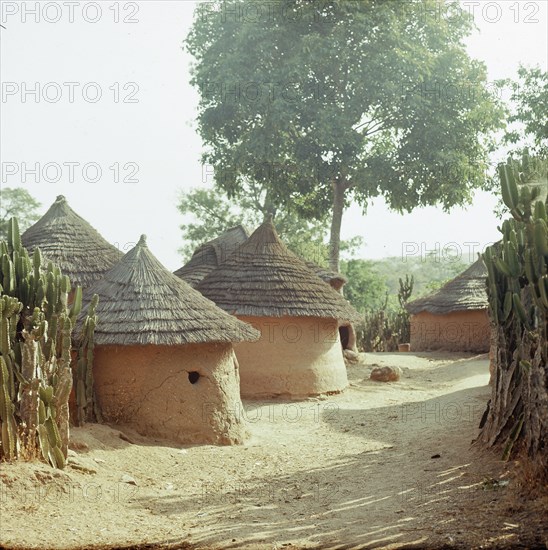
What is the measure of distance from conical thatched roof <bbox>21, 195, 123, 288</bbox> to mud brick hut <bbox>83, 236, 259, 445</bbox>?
16.9 feet

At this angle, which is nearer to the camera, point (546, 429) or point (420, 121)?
point (546, 429)

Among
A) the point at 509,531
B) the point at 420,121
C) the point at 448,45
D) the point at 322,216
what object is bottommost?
the point at 509,531

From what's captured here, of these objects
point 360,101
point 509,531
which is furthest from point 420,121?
point 509,531

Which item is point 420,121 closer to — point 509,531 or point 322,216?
point 322,216

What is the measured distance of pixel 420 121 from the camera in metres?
28.3

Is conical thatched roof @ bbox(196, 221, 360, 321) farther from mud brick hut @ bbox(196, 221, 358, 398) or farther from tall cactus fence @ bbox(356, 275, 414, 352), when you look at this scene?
tall cactus fence @ bbox(356, 275, 414, 352)

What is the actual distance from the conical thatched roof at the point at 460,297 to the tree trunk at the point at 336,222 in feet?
11.0

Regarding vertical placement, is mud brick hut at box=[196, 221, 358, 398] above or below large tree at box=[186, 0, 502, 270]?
below

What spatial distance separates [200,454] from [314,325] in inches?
233

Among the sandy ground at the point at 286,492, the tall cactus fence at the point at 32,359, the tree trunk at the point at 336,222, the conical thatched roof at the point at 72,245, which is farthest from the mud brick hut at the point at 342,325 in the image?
the tall cactus fence at the point at 32,359

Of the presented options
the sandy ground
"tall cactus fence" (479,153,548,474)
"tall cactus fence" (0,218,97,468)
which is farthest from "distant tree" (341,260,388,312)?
"tall cactus fence" (0,218,97,468)

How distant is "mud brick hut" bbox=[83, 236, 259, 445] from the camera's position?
34.6 feet

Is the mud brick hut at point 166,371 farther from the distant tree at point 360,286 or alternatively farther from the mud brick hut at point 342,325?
the distant tree at point 360,286

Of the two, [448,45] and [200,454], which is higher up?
[448,45]
